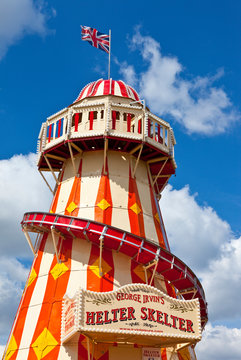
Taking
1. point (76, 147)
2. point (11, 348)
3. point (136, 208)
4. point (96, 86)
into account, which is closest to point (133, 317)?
point (136, 208)

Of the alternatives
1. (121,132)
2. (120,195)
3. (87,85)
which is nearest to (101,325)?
(120,195)

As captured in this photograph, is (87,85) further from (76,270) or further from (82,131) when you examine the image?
(76,270)

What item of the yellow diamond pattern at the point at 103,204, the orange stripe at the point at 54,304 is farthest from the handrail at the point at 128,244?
the yellow diamond pattern at the point at 103,204

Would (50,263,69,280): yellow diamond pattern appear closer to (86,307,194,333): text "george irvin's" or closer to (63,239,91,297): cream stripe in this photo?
(63,239,91,297): cream stripe

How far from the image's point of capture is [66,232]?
27.0 metres

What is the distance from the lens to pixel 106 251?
1055 inches

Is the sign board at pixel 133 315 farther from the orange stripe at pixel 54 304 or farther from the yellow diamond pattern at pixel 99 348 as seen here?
the orange stripe at pixel 54 304

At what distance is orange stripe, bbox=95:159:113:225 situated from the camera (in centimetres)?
2806

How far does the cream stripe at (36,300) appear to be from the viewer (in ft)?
84.5

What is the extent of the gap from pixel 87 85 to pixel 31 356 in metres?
19.4

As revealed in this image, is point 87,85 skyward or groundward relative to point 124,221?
skyward

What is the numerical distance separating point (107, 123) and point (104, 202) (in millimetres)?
4920

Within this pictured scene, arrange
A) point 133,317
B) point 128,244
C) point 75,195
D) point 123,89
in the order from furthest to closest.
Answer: point 123,89
point 75,195
point 128,244
point 133,317

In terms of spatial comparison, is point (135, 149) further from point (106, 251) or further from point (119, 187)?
point (106, 251)
